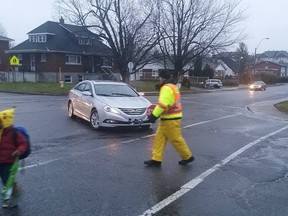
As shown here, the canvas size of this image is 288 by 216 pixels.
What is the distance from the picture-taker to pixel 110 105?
436 inches

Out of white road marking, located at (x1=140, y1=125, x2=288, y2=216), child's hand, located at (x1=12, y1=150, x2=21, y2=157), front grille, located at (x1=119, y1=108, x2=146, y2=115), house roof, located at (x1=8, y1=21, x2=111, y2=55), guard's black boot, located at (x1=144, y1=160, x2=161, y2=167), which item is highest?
house roof, located at (x1=8, y1=21, x2=111, y2=55)

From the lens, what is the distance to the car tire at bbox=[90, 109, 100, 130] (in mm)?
11438

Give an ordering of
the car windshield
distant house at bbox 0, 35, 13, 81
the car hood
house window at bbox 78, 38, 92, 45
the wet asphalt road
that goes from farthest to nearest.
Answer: distant house at bbox 0, 35, 13, 81, house window at bbox 78, 38, 92, 45, the car windshield, the car hood, the wet asphalt road

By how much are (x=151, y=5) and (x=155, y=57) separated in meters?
5.70

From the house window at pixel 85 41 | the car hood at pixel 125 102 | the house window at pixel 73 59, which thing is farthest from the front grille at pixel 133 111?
the house window at pixel 73 59

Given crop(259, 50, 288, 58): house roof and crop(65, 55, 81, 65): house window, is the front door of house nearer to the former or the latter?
crop(65, 55, 81, 65): house window

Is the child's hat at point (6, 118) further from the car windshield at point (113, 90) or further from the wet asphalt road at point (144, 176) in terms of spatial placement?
the car windshield at point (113, 90)

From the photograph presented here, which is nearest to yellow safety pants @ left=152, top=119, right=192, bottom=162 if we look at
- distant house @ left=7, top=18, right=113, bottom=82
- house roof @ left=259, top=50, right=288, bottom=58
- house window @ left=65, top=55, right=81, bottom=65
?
distant house @ left=7, top=18, right=113, bottom=82

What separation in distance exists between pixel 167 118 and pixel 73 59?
149 feet

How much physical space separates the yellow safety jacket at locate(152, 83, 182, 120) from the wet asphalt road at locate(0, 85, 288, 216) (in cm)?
97

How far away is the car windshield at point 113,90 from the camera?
12195mm

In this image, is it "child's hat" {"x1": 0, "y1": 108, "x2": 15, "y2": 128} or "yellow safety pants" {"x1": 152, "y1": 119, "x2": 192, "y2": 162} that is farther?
"yellow safety pants" {"x1": 152, "y1": 119, "x2": 192, "y2": 162}

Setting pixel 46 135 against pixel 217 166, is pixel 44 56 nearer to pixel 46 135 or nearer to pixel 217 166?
pixel 46 135

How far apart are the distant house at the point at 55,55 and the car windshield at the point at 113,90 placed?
33666 mm
